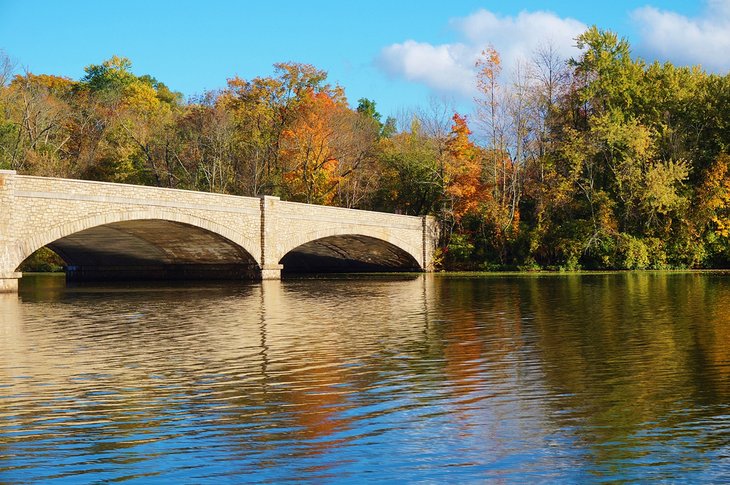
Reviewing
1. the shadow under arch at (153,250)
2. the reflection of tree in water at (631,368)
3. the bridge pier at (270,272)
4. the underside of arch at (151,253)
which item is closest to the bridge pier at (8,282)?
the shadow under arch at (153,250)

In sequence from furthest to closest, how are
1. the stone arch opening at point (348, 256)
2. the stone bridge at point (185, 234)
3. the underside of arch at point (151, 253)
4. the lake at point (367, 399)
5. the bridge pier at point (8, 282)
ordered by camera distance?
1. the stone arch opening at point (348, 256)
2. the underside of arch at point (151, 253)
3. the stone bridge at point (185, 234)
4. the bridge pier at point (8, 282)
5. the lake at point (367, 399)

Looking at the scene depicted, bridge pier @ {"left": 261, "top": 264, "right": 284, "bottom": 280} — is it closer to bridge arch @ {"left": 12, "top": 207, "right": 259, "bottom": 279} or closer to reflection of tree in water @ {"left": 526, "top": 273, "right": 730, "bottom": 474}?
bridge arch @ {"left": 12, "top": 207, "right": 259, "bottom": 279}

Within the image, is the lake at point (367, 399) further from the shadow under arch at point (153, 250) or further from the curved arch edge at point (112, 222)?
the shadow under arch at point (153, 250)

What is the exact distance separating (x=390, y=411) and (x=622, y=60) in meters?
50.8

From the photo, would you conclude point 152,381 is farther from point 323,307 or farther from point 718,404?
point 323,307

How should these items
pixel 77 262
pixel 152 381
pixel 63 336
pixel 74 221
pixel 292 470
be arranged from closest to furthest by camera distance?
pixel 292 470
pixel 152 381
pixel 63 336
pixel 74 221
pixel 77 262

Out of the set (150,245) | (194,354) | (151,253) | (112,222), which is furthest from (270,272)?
(194,354)

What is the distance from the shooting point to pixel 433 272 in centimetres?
5116

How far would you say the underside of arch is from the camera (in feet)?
122

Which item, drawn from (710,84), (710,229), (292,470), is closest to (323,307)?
(292,470)

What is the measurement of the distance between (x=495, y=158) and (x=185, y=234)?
73.4ft

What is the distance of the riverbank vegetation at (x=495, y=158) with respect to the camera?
4872 centimetres

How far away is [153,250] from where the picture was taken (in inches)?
1662

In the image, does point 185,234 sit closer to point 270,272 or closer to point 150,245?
point 150,245
